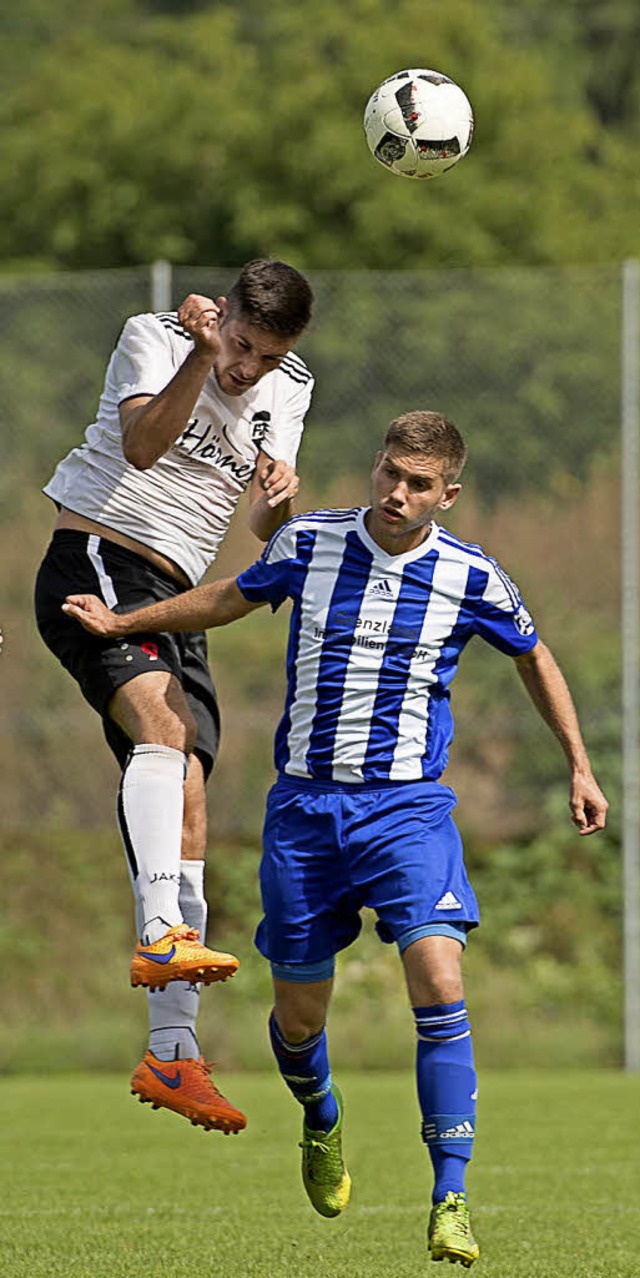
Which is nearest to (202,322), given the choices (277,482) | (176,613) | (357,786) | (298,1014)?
(277,482)

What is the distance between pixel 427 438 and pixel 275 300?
27.5 inches

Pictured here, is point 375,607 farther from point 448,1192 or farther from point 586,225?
point 586,225

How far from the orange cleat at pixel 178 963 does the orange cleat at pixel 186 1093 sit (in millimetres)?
392

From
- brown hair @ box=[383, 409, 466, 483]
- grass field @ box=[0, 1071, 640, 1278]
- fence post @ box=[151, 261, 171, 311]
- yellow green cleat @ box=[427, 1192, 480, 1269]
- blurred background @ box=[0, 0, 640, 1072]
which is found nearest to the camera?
yellow green cleat @ box=[427, 1192, 480, 1269]

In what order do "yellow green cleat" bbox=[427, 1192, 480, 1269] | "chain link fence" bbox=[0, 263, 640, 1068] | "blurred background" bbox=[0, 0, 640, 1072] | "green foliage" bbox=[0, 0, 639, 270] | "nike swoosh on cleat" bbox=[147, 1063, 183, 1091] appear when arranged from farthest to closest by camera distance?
1. "green foliage" bbox=[0, 0, 639, 270]
2. "chain link fence" bbox=[0, 263, 640, 1068]
3. "blurred background" bbox=[0, 0, 640, 1072]
4. "nike swoosh on cleat" bbox=[147, 1063, 183, 1091]
5. "yellow green cleat" bbox=[427, 1192, 480, 1269]

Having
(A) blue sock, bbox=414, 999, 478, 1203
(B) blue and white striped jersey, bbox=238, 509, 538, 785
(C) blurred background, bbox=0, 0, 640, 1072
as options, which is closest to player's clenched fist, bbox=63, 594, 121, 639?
(B) blue and white striped jersey, bbox=238, 509, 538, 785

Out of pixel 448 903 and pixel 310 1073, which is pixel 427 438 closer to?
pixel 448 903

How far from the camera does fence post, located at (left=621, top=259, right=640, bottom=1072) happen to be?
1373 cm

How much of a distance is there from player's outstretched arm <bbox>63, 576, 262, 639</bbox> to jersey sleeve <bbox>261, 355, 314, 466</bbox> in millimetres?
725

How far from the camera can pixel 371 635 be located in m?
6.18

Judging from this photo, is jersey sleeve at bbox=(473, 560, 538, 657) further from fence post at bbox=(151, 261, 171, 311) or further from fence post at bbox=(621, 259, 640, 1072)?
fence post at bbox=(151, 261, 171, 311)

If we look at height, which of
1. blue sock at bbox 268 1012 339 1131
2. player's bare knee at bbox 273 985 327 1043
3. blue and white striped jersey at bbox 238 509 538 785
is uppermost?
blue and white striped jersey at bbox 238 509 538 785

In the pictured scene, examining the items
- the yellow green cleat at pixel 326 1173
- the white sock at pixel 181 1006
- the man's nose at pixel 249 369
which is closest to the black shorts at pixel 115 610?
the white sock at pixel 181 1006

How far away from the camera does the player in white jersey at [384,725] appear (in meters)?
5.92
